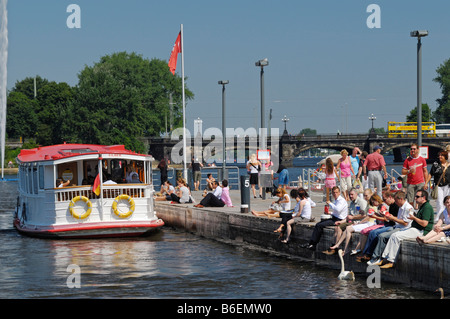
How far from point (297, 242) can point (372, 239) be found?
4.09 meters

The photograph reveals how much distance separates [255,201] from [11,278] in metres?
12.2

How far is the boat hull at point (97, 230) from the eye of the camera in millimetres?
23359

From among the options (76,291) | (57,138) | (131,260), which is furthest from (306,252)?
(57,138)

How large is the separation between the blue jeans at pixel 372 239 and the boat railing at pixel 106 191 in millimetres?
10356

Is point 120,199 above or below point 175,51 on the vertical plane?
below

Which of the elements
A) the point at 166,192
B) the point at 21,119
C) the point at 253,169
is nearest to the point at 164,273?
the point at 253,169

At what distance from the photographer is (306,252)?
18.8 m

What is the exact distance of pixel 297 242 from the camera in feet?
62.7

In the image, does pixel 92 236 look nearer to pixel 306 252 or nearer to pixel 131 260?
pixel 131 260

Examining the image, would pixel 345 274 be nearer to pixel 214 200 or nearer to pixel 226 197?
pixel 214 200

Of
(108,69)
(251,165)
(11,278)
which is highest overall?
(108,69)

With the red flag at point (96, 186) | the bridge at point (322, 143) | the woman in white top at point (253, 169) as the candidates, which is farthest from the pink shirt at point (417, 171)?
the bridge at point (322, 143)

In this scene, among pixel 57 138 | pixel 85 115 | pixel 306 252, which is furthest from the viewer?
pixel 57 138

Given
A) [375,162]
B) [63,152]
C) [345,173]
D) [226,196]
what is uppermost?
[63,152]
